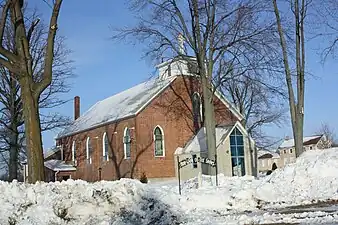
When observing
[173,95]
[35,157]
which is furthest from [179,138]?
[35,157]

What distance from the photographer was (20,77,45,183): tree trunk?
51.7 ft

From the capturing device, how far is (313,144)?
104m

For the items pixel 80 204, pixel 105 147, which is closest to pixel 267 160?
pixel 105 147

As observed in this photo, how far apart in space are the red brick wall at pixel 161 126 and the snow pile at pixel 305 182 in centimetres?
2204

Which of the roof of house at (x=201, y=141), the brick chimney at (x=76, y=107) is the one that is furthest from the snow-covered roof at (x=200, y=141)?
the brick chimney at (x=76, y=107)

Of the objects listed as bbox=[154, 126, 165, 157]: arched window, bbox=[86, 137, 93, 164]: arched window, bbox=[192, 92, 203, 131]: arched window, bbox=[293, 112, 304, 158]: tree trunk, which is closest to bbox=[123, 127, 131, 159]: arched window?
bbox=[154, 126, 165, 157]: arched window

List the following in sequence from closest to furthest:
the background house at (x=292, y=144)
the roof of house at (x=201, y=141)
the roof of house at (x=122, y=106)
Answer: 1. the roof of house at (x=201, y=141)
2. the roof of house at (x=122, y=106)
3. the background house at (x=292, y=144)

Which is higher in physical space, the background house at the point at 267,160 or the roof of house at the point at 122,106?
the roof of house at the point at 122,106

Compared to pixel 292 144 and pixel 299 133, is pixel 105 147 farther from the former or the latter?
pixel 292 144

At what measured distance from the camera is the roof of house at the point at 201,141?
40.3 metres

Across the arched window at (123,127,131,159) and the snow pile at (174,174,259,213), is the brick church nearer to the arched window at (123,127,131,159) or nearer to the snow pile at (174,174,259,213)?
the arched window at (123,127,131,159)

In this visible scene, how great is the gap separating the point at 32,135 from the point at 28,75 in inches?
78.2

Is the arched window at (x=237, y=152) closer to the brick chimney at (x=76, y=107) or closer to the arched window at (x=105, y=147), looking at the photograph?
the arched window at (x=105, y=147)

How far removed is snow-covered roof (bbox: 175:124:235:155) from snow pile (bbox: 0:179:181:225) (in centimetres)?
2592
